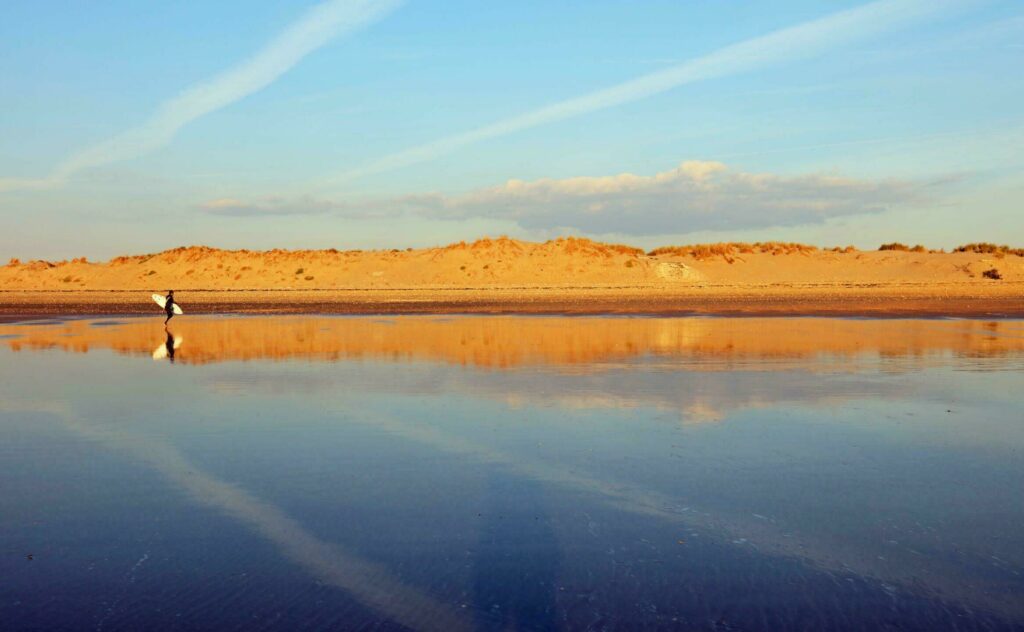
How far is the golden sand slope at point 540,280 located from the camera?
37656 mm

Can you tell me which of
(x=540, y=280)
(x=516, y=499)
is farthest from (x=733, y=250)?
(x=516, y=499)

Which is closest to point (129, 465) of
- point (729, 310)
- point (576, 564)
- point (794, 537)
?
point (576, 564)

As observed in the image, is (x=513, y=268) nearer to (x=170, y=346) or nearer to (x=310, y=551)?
(x=170, y=346)

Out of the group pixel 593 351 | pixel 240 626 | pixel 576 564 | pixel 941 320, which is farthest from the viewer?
pixel 941 320

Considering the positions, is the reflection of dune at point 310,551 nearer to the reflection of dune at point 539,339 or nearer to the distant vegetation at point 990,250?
the reflection of dune at point 539,339

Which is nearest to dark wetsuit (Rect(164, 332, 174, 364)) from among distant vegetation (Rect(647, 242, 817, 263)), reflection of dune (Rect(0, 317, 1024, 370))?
reflection of dune (Rect(0, 317, 1024, 370))

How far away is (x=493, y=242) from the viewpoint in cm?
6419

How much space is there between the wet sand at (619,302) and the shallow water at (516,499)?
19.1m

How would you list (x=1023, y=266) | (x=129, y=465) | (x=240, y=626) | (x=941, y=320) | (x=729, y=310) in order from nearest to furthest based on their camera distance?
(x=240, y=626) → (x=129, y=465) → (x=941, y=320) → (x=729, y=310) → (x=1023, y=266)

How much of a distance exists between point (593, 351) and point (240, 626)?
13.3 metres

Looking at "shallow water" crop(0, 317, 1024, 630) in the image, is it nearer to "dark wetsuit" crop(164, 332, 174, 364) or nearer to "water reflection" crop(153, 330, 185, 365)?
"water reflection" crop(153, 330, 185, 365)

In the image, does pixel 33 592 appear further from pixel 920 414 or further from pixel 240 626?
pixel 920 414

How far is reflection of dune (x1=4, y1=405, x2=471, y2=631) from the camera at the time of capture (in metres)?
4.59

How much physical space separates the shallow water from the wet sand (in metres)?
19.1
